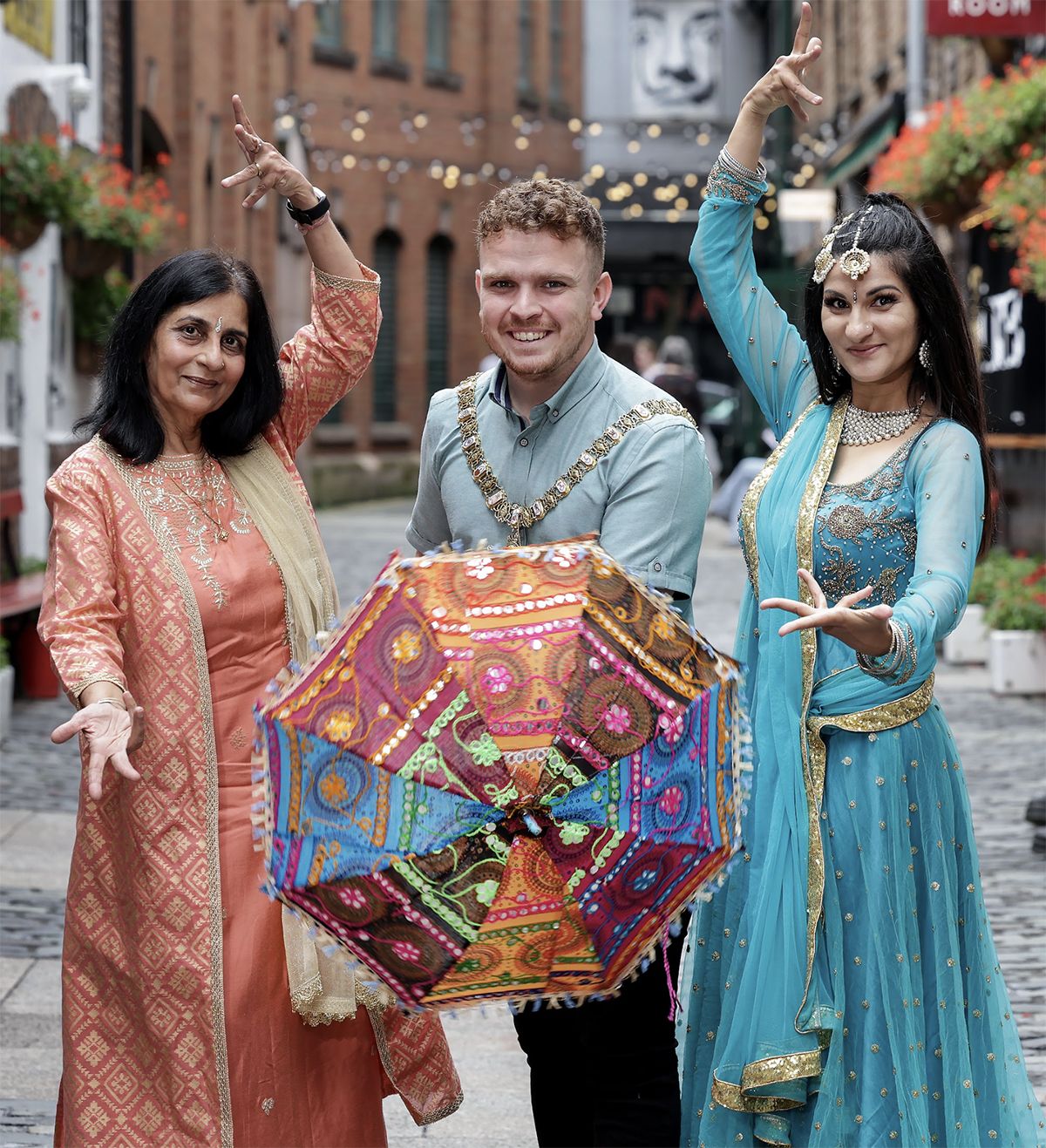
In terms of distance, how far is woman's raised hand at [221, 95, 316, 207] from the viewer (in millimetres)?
3812

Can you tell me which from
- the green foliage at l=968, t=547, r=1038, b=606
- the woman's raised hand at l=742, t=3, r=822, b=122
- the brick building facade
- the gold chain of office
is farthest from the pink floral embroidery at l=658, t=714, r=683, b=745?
the brick building facade

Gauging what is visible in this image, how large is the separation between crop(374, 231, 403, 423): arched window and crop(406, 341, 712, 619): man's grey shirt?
2720cm

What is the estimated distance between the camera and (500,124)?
32844 millimetres

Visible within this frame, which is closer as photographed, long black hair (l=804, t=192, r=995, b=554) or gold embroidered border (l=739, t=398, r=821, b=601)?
long black hair (l=804, t=192, r=995, b=554)

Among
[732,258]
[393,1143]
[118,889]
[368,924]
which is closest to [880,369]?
[732,258]

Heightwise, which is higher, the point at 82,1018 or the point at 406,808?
the point at 406,808

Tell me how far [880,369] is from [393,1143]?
227 centimetres

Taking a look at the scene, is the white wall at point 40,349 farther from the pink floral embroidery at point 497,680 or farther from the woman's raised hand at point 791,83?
the pink floral embroidery at point 497,680

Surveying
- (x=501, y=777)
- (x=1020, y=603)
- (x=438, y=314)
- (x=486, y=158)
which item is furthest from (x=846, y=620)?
(x=486, y=158)

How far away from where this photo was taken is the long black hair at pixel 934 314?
3.57 meters

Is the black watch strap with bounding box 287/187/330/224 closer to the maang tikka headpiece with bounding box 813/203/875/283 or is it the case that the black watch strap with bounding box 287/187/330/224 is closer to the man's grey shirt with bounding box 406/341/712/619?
the man's grey shirt with bounding box 406/341/712/619

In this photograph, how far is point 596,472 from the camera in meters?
3.35

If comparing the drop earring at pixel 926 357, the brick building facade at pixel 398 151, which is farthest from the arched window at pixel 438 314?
the drop earring at pixel 926 357

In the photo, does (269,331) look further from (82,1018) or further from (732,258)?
(82,1018)
